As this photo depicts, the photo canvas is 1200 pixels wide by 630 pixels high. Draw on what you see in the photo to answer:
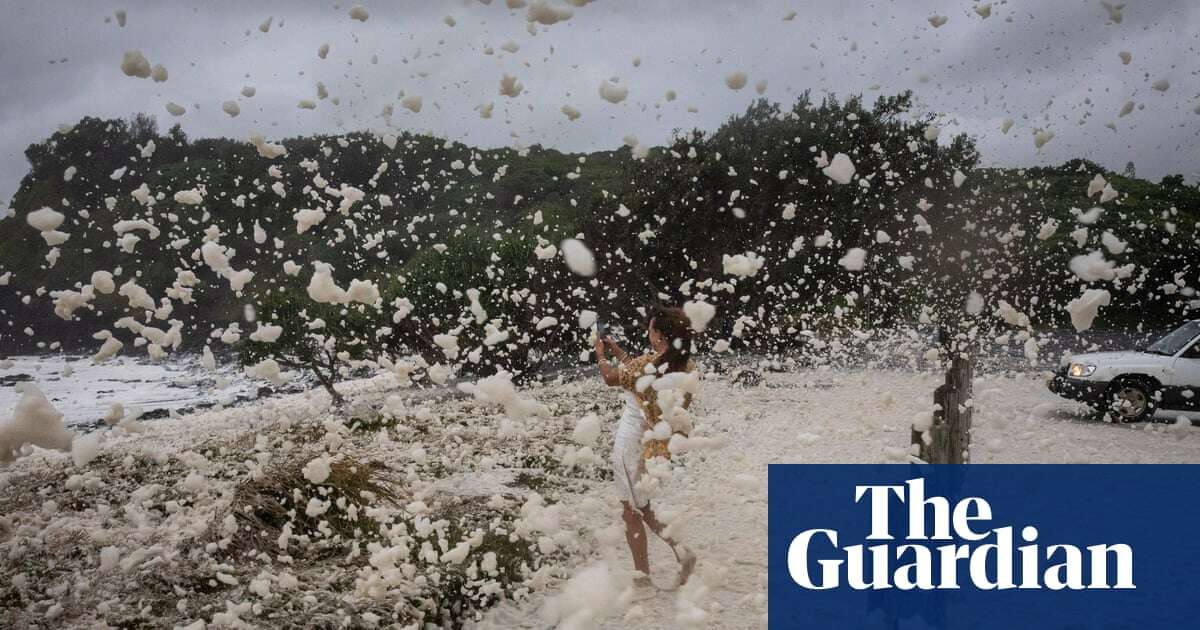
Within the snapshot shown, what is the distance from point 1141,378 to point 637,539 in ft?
33.7

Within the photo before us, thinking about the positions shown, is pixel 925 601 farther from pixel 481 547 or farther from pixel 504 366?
pixel 504 366

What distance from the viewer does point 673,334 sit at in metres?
5.02

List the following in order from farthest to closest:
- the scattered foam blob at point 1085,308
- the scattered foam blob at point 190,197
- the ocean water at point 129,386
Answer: the ocean water at point 129,386, the scattered foam blob at point 190,197, the scattered foam blob at point 1085,308

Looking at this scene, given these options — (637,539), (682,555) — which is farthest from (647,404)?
(682,555)

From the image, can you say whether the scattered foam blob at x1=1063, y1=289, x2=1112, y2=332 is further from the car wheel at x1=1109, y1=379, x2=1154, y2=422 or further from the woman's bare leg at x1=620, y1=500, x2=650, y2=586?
the car wheel at x1=1109, y1=379, x2=1154, y2=422

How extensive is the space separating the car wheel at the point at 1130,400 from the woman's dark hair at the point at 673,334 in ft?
32.6

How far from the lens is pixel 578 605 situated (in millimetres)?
4930

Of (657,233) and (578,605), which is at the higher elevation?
(657,233)

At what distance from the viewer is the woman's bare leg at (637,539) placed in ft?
16.8

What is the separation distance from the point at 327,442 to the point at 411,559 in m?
4.20

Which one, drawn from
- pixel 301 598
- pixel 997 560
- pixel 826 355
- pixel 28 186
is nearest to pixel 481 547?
pixel 301 598

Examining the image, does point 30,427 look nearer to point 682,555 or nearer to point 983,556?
point 682,555

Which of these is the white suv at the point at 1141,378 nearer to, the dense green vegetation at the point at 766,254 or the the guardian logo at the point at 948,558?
the dense green vegetation at the point at 766,254

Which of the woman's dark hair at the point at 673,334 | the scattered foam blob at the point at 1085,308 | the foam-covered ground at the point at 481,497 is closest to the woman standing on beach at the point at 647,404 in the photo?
the woman's dark hair at the point at 673,334
